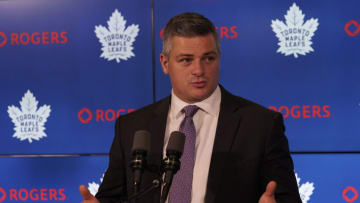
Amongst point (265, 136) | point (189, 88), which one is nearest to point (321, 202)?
point (265, 136)

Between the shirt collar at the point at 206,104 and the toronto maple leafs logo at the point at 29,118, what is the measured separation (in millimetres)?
1211

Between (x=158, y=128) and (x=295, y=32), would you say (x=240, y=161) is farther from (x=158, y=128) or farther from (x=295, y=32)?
(x=295, y=32)

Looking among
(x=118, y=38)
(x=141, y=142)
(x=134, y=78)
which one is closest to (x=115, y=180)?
(x=141, y=142)

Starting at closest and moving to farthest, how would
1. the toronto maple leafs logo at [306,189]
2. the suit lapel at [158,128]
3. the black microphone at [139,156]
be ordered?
the black microphone at [139,156] → the suit lapel at [158,128] → the toronto maple leafs logo at [306,189]

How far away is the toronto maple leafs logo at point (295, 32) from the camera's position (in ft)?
8.11

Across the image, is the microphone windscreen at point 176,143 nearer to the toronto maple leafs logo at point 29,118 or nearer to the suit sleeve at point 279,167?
the suit sleeve at point 279,167

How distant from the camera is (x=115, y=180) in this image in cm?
168

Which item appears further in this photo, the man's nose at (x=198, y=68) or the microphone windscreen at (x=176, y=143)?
the man's nose at (x=198, y=68)

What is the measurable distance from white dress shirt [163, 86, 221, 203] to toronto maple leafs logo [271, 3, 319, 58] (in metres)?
0.91

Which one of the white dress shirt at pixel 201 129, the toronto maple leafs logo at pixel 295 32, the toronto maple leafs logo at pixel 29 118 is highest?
the toronto maple leafs logo at pixel 295 32

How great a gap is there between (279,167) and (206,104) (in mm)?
354

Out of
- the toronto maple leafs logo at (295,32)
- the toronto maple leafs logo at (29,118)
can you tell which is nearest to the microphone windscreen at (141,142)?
the toronto maple leafs logo at (295,32)

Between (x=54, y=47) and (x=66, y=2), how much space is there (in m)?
0.28

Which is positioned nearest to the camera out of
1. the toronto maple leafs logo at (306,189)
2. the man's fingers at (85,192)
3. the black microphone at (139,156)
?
the black microphone at (139,156)
